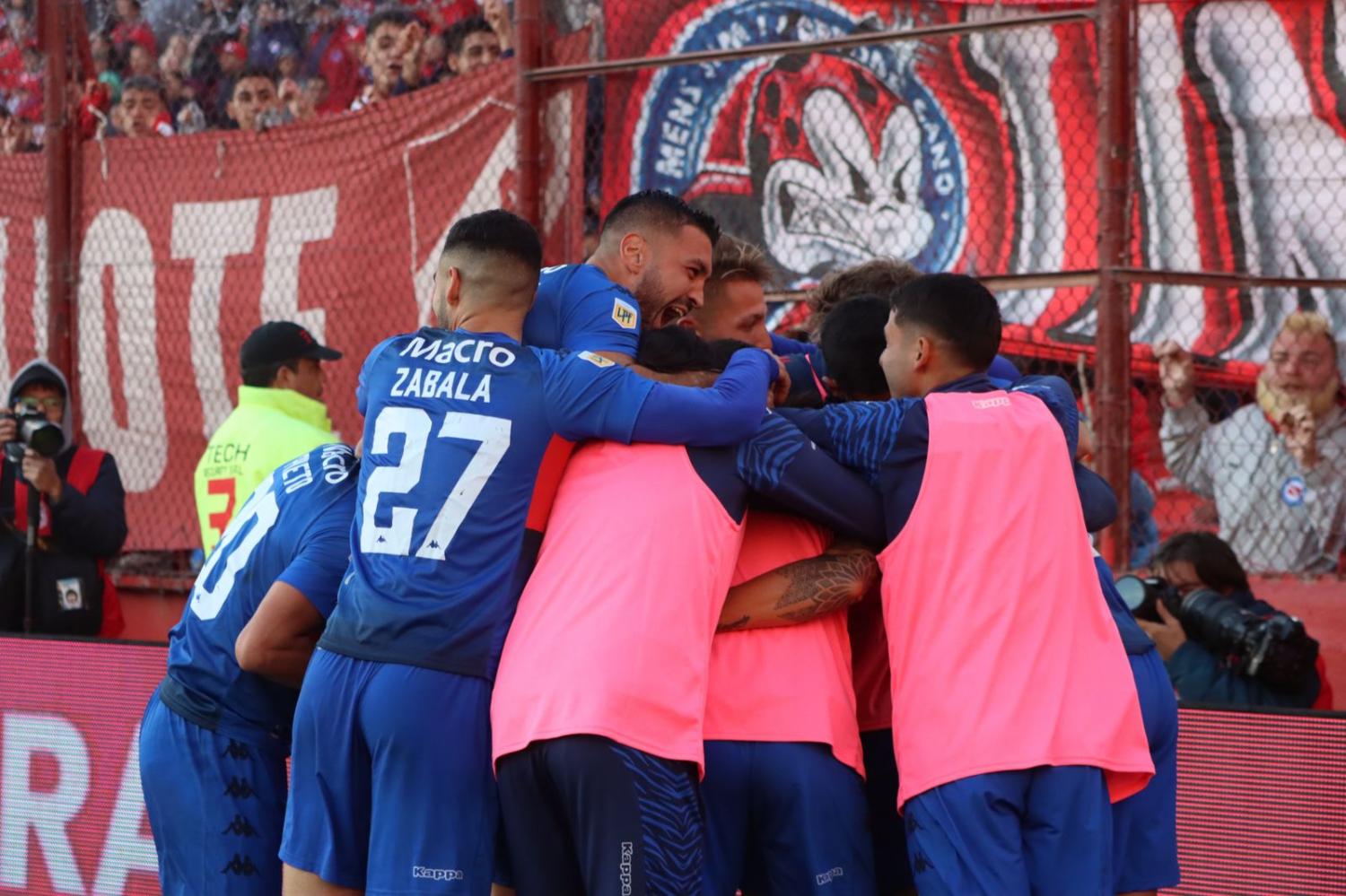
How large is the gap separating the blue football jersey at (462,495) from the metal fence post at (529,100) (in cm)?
402

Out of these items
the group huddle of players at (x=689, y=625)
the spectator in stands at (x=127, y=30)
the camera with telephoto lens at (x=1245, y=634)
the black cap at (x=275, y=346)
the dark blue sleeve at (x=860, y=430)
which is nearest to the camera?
the group huddle of players at (x=689, y=625)

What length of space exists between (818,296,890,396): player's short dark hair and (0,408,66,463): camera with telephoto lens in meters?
4.81

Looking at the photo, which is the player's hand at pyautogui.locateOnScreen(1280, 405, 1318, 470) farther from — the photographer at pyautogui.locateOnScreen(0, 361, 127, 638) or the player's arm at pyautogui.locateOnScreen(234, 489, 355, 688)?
the photographer at pyautogui.locateOnScreen(0, 361, 127, 638)

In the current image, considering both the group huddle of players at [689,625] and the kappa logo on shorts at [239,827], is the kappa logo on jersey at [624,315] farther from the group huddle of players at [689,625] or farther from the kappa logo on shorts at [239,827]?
the kappa logo on shorts at [239,827]

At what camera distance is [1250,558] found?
7039mm

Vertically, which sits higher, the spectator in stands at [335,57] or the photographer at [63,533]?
the spectator in stands at [335,57]

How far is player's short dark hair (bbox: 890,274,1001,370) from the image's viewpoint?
3.85 metres

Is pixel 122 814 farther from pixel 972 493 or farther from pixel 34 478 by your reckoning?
pixel 972 493

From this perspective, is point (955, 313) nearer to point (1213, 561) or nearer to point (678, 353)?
point (678, 353)

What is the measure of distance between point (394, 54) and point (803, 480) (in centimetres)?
569

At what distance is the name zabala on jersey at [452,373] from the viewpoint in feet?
12.2

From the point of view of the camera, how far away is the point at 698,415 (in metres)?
3.59

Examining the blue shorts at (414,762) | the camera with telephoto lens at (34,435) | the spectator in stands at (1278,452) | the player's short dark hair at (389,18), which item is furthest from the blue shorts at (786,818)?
the player's short dark hair at (389,18)

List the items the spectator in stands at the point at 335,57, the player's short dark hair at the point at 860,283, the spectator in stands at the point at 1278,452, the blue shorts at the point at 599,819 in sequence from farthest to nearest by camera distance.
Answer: the spectator in stands at the point at 335,57, the spectator in stands at the point at 1278,452, the player's short dark hair at the point at 860,283, the blue shorts at the point at 599,819
